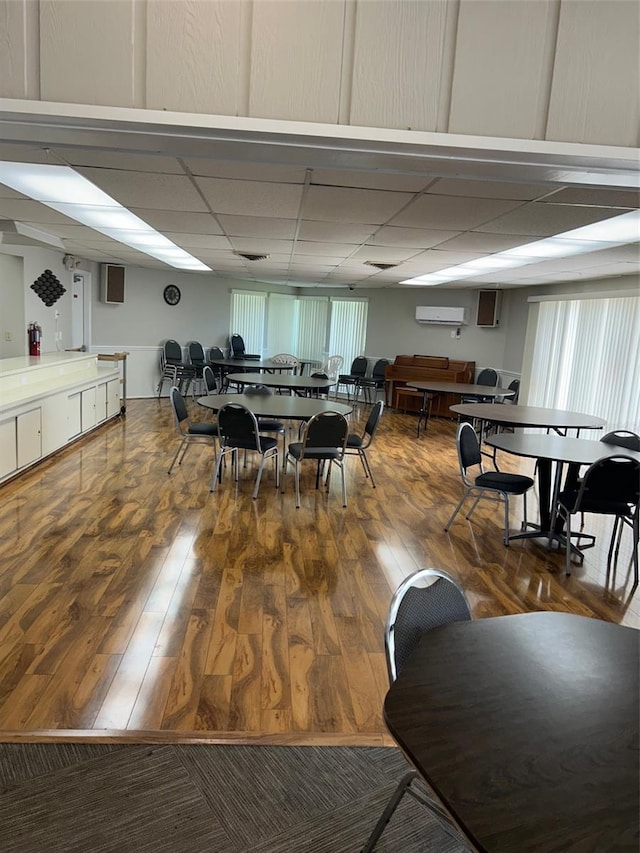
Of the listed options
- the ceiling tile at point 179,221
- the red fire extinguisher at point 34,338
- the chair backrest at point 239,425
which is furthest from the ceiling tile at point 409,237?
the red fire extinguisher at point 34,338

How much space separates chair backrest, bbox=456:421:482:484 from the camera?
4.43m

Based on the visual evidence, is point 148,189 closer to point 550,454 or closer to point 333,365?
point 550,454

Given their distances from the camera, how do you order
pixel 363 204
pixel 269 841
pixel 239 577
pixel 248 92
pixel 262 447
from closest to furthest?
pixel 269 841, pixel 248 92, pixel 239 577, pixel 363 204, pixel 262 447

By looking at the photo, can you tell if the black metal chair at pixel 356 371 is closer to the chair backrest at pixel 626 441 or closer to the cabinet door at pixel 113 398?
the cabinet door at pixel 113 398

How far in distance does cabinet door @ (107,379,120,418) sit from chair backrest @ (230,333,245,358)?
3.85 metres

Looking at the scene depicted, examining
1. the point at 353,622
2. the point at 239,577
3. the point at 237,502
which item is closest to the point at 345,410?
the point at 237,502

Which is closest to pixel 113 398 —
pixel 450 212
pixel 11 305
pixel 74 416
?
pixel 74 416

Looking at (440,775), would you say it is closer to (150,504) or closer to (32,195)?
(150,504)

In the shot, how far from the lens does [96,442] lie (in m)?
7.00

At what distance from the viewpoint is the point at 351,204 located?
4.01 m

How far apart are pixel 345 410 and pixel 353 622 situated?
8.93 feet

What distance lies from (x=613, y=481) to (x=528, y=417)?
1823 millimetres

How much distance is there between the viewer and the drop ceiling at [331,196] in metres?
1.96

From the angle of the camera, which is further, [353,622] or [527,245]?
[527,245]
